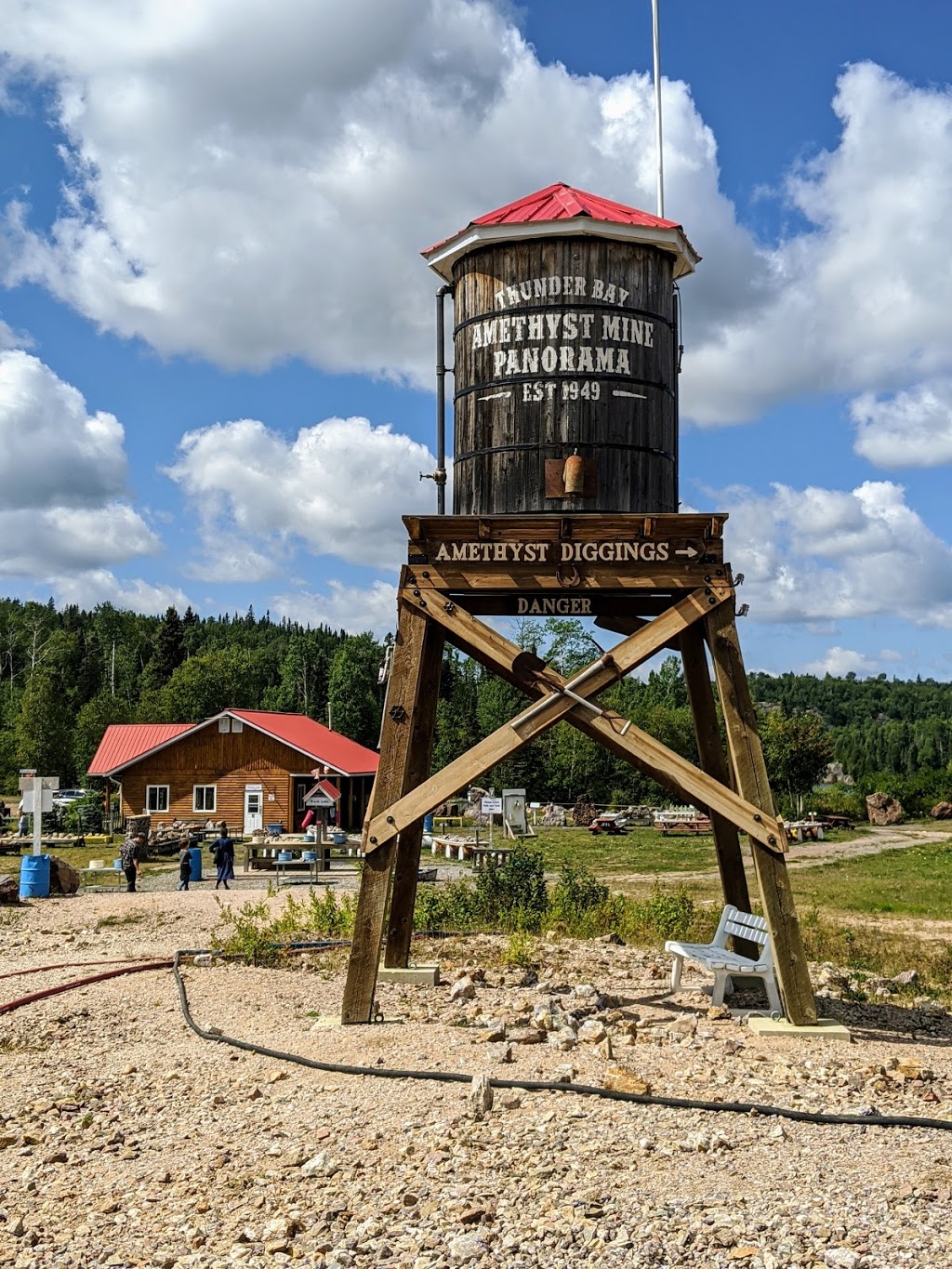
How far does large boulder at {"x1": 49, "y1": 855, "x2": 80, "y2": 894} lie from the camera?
2319 cm

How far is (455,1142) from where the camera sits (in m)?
6.78

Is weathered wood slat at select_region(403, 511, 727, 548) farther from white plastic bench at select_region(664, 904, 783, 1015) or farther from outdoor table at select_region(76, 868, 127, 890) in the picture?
outdoor table at select_region(76, 868, 127, 890)

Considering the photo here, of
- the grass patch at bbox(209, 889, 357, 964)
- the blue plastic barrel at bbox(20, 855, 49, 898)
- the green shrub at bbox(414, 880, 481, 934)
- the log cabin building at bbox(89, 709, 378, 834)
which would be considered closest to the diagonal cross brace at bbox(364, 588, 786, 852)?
the grass patch at bbox(209, 889, 357, 964)

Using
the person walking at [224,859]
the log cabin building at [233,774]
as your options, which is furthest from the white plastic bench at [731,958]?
the log cabin building at [233,774]

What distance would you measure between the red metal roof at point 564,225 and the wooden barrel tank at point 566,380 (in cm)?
11

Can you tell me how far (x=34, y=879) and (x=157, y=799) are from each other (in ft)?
72.3

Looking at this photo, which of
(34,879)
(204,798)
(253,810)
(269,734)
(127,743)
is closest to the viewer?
(34,879)

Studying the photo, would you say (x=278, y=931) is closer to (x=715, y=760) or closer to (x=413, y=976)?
(x=413, y=976)

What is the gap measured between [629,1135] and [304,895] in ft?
54.8

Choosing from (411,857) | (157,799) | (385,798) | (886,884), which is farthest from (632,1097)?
(157,799)

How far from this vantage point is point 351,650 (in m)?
93.6

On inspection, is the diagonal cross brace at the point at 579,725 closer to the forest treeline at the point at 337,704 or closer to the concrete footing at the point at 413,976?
the concrete footing at the point at 413,976

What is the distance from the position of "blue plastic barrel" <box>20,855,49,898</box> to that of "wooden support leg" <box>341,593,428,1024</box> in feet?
49.2

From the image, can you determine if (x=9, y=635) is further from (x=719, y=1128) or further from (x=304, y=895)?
(x=719, y=1128)
